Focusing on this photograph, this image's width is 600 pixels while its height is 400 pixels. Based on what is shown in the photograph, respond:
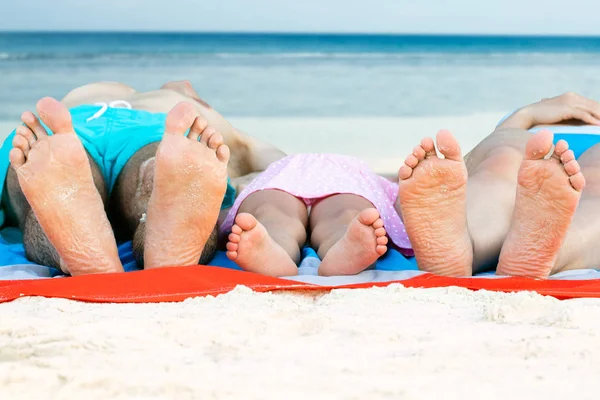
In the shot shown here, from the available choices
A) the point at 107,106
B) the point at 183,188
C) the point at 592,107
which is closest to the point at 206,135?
the point at 183,188

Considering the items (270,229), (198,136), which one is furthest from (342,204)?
(198,136)

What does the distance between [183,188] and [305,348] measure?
556mm

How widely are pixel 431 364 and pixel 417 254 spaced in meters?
0.61

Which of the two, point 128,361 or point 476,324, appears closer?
point 128,361

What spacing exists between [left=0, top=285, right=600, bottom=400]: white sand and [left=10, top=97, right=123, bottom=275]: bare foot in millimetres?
175

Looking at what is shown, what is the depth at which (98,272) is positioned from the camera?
1636 millimetres

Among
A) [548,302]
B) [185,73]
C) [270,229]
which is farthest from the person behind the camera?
[185,73]

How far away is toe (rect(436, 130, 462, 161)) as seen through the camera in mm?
1555

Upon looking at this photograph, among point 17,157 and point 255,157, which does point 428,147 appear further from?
point 255,157

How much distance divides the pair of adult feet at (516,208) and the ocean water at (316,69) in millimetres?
4249

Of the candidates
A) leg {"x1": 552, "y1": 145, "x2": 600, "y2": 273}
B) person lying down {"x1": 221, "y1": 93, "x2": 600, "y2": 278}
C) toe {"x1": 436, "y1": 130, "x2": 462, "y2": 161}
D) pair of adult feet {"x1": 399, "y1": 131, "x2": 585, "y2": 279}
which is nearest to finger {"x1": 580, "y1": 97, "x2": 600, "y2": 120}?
person lying down {"x1": 221, "y1": 93, "x2": 600, "y2": 278}

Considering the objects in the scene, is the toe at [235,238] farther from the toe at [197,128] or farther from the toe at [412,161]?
the toe at [412,161]

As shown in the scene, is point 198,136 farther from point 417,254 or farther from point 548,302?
point 548,302

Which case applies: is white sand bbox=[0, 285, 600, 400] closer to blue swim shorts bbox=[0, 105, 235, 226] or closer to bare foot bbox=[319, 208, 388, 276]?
bare foot bbox=[319, 208, 388, 276]
